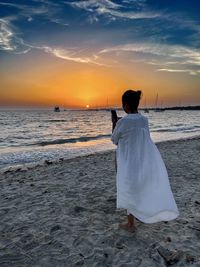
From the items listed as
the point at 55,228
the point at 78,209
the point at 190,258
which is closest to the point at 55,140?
the point at 78,209

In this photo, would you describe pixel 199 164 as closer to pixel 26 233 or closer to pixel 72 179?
pixel 72 179

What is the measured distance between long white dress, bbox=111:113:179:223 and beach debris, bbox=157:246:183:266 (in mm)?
531

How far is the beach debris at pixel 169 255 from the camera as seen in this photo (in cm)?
441

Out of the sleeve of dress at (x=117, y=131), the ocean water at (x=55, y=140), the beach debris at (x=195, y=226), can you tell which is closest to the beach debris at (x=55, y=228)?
the sleeve of dress at (x=117, y=131)

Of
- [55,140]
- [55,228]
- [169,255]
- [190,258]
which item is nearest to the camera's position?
[190,258]

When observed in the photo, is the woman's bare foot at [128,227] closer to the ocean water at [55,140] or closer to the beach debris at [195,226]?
the beach debris at [195,226]

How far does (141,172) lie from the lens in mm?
4711

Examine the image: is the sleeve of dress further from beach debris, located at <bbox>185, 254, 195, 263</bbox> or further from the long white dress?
beach debris, located at <bbox>185, 254, 195, 263</bbox>

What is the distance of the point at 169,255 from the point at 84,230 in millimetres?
1793

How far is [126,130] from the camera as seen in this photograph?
4.69 meters

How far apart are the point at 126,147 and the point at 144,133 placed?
0.40 metres

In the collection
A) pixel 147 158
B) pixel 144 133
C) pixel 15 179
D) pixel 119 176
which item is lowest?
pixel 15 179

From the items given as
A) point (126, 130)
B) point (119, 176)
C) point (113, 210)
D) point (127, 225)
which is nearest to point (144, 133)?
point (126, 130)

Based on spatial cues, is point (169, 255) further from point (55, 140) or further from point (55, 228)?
point (55, 140)
